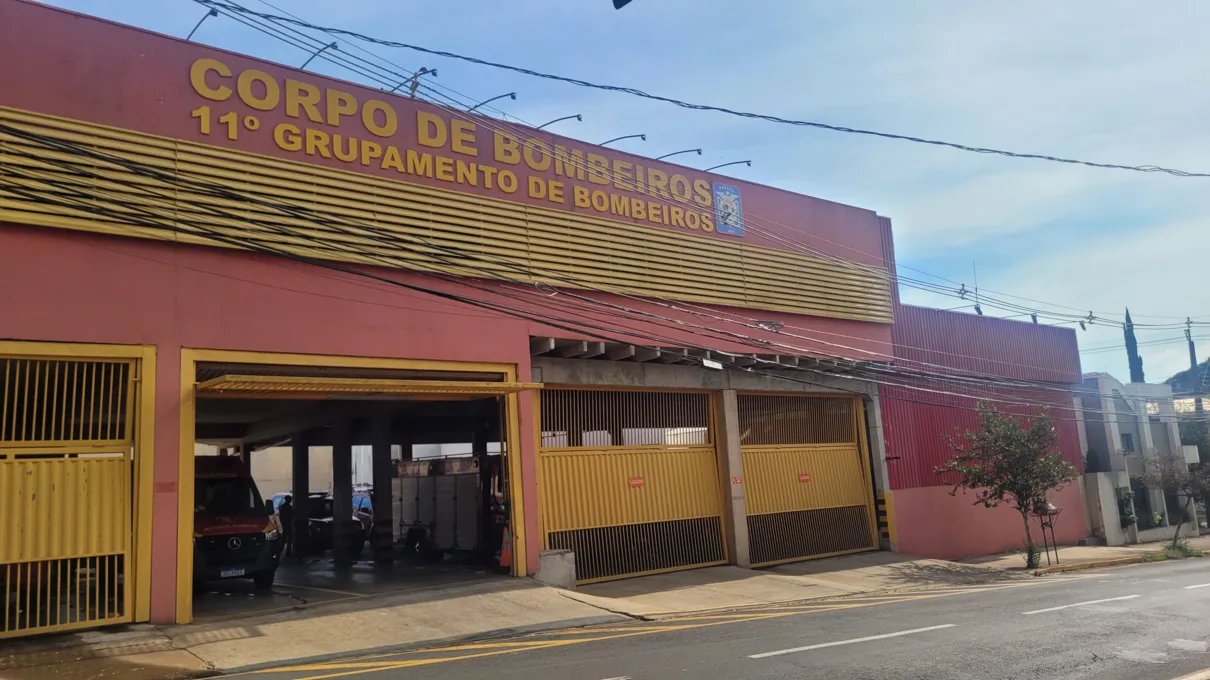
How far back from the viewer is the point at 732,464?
63.6 ft

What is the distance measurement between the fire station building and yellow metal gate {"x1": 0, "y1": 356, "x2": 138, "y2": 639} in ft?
0.12

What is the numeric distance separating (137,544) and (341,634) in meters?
3.03

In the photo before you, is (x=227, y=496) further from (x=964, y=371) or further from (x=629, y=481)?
(x=964, y=371)

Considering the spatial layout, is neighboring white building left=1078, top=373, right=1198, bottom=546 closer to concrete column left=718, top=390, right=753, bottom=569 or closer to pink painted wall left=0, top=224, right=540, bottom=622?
concrete column left=718, top=390, right=753, bottom=569

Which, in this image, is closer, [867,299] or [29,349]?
[29,349]

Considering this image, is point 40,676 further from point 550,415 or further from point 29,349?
point 550,415

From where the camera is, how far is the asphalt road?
8688mm

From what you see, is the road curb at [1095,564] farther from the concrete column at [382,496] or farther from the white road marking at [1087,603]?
the concrete column at [382,496]

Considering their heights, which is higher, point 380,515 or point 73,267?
point 73,267

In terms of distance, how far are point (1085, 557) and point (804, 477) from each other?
9.58m

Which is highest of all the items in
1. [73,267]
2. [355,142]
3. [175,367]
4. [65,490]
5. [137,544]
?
[355,142]

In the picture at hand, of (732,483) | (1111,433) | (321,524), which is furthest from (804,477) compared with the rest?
(1111,433)

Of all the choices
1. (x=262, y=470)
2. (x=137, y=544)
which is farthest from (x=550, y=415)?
(x=262, y=470)

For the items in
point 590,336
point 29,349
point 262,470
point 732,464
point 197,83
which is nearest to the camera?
point 29,349
